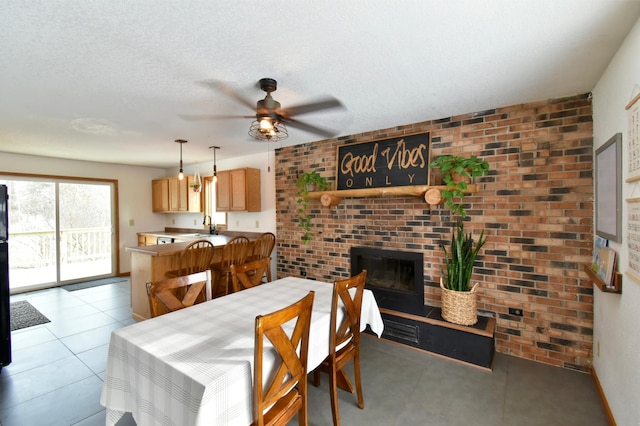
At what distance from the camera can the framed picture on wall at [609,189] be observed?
1.75 m

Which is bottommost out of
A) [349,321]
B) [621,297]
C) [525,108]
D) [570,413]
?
[570,413]

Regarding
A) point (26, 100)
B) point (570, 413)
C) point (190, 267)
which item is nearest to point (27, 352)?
point (190, 267)

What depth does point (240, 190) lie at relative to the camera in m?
4.79

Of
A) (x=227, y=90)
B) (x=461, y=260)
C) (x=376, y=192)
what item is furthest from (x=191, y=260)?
(x=461, y=260)

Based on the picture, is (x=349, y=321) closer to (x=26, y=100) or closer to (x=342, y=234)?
(x=342, y=234)

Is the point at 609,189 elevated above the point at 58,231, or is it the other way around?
the point at 609,189

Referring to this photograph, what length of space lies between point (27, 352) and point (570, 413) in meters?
4.71

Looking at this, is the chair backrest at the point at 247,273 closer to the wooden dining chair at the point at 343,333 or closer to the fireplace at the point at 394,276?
the wooden dining chair at the point at 343,333

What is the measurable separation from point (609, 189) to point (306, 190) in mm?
2957

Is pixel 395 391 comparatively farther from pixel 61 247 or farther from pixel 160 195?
pixel 61 247

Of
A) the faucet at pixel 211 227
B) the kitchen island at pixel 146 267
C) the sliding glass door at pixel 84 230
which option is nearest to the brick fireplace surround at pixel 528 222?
the kitchen island at pixel 146 267

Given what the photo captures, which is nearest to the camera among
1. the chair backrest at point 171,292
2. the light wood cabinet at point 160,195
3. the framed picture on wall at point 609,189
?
the framed picture on wall at point 609,189

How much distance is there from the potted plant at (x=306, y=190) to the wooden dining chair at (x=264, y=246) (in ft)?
1.87

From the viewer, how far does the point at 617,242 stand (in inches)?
70.4
